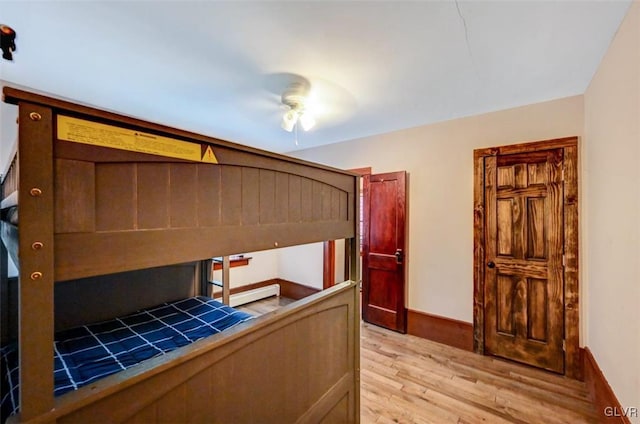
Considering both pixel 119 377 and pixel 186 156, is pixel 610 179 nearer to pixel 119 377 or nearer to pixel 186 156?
pixel 186 156

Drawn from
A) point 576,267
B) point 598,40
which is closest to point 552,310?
point 576,267

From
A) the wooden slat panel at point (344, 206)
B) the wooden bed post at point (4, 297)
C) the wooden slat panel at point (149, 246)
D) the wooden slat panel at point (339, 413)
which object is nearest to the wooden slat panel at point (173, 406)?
the wooden slat panel at point (149, 246)

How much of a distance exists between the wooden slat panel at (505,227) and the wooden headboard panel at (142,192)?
8.06ft

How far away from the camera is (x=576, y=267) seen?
2.34 metres

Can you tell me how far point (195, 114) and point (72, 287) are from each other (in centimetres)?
192

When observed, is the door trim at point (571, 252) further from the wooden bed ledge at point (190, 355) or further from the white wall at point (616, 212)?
the wooden bed ledge at point (190, 355)

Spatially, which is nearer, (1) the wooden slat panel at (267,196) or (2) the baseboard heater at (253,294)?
(1) the wooden slat panel at (267,196)

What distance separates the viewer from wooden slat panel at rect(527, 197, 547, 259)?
98.3 inches

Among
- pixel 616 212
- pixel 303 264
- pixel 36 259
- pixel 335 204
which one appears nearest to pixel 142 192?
pixel 36 259

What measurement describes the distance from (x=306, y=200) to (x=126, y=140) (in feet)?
2.39

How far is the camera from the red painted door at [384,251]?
3.25 metres

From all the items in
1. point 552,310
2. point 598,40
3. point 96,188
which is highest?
point 598,40

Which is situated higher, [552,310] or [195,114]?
[195,114]

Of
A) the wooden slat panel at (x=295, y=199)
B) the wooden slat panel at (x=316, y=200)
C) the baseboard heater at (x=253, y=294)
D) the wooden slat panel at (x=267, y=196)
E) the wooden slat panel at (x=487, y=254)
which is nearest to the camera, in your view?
the wooden slat panel at (x=267, y=196)
